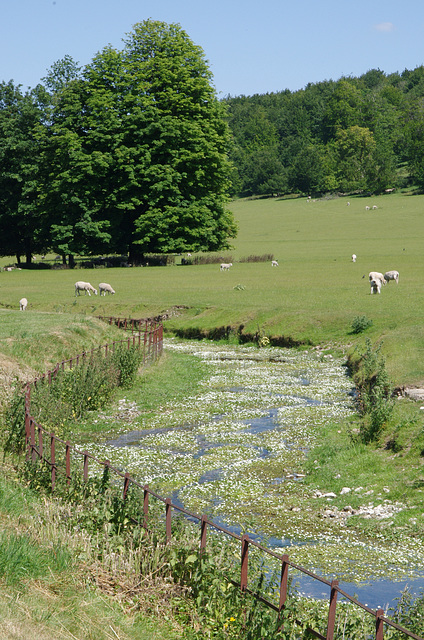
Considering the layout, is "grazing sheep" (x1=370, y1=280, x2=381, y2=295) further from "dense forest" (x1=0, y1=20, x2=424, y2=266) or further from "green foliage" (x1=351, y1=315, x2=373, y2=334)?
"dense forest" (x1=0, y1=20, x2=424, y2=266)

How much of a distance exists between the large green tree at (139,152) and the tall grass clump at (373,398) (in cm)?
4825

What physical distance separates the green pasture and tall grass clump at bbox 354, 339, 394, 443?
840 millimetres

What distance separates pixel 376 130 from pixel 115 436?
18116 cm

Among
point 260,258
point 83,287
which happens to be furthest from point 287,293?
point 260,258

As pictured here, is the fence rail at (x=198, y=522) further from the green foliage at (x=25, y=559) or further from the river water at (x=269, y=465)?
the green foliage at (x=25, y=559)

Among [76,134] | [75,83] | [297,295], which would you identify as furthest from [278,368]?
[75,83]

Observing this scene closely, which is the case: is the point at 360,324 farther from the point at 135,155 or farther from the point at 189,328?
the point at 135,155

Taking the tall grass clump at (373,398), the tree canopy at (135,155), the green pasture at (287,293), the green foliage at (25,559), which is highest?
the tree canopy at (135,155)

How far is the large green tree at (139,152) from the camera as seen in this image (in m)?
73.6

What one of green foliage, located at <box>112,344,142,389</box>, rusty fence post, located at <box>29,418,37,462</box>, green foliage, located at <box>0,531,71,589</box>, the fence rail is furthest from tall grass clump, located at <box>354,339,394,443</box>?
green foliage, located at <box>0,531,71,589</box>

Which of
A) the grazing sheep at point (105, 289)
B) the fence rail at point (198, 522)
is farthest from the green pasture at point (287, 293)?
the fence rail at point (198, 522)

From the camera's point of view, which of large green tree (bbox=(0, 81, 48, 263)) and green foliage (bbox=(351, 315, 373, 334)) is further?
large green tree (bbox=(0, 81, 48, 263))

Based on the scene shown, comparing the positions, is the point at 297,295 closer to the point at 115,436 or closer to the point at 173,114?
the point at 115,436

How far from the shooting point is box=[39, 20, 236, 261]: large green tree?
73.6m
